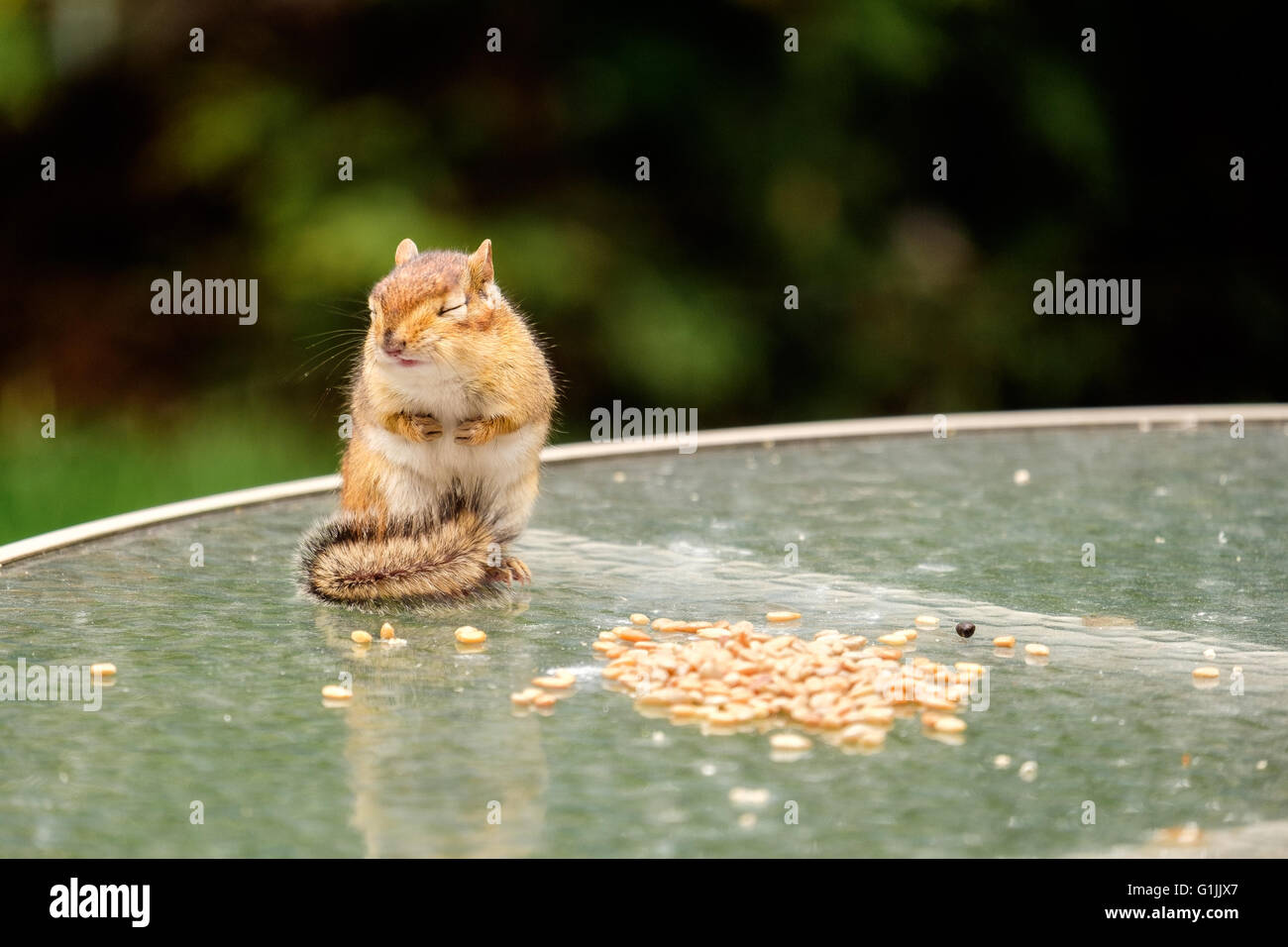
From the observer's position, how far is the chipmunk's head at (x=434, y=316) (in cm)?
304

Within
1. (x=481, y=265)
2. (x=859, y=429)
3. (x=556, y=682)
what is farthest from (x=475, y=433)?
(x=859, y=429)

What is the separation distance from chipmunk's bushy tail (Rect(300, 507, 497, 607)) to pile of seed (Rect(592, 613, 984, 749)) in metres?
0.39

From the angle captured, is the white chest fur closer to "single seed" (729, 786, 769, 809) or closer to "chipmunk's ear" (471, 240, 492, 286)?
"chipmunk's ear" (471, 240, 492, 286)

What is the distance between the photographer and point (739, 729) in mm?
2146

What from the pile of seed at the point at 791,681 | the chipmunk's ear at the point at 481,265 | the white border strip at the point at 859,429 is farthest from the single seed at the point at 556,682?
the white border strip at the point at 859,429

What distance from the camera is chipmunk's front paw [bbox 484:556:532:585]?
9.83 ft

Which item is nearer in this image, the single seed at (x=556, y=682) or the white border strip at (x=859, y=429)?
the single seed at (x=556, y=682)

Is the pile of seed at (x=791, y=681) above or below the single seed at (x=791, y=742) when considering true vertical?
above

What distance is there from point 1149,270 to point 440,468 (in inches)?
224

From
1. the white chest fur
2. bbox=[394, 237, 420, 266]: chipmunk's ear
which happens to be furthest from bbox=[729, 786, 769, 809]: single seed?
bbox=[394, 237, 420, 266]: chipmunk's ear

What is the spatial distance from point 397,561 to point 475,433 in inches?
15.5

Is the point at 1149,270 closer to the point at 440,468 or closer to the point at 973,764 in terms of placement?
the point at 440,468

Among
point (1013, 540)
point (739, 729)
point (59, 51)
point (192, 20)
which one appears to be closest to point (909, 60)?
point (192, 20)

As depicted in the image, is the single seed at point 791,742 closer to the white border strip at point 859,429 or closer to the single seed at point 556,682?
the single seed at point 556,682
